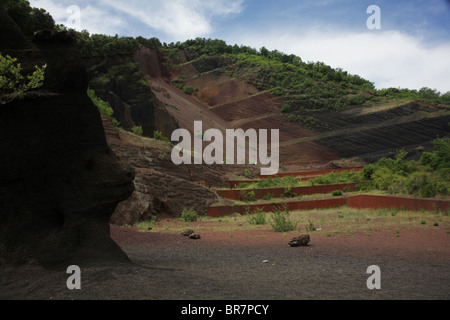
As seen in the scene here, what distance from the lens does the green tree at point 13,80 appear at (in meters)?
4.38

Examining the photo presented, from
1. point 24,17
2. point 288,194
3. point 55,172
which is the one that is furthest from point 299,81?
point 55,172

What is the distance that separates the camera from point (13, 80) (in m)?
4.60

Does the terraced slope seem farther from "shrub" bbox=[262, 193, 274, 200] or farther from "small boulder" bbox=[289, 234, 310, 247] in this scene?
"small boulder" bbox=[289, 234, 310, 247]

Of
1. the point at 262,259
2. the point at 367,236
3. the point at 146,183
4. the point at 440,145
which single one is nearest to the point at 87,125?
the point at 262,259

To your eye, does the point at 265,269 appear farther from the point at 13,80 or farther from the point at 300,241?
the point at 13,80

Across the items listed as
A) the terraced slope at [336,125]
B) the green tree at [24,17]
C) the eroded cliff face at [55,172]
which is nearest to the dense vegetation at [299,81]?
the terraced slope at [336,125]

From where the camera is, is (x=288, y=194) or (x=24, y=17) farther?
(x=288, y=194)

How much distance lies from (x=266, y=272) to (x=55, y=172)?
310cm

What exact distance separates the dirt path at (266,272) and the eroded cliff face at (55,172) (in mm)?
354

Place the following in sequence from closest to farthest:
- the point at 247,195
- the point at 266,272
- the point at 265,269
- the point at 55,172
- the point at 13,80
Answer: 1. the point at 13,80
2. the point at 55,172
3. the point at 266,272
4. the point at 265,269
5. the point at 247,195

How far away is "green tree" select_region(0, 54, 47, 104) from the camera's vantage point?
4383 mm

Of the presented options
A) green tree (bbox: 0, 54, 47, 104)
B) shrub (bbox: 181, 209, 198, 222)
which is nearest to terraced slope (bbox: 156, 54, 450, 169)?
shrub (bbox: 181, 209, 198, 222)
